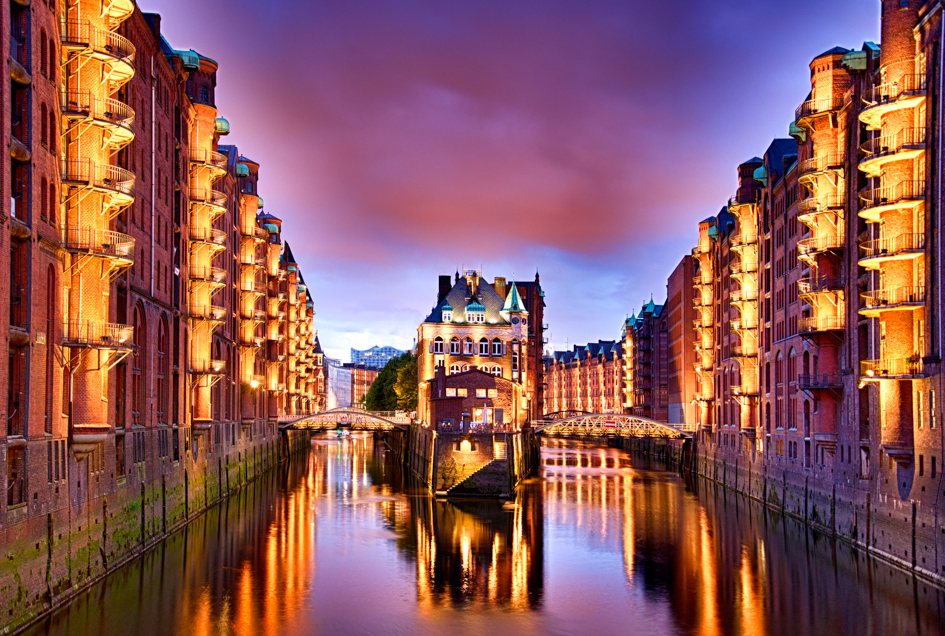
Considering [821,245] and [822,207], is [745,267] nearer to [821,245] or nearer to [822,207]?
[821,245]

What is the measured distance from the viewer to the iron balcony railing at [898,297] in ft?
130

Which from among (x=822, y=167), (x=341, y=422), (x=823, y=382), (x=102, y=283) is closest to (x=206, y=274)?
(x=102, y=283)

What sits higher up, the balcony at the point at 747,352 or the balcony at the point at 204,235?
the balcony at the point at 204,235

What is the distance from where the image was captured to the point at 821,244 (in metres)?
50.2

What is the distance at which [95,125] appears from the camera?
114ft

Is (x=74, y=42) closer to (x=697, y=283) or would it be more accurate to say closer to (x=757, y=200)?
(x=757, y=200)

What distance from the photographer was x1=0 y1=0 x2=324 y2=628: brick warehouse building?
29531mm

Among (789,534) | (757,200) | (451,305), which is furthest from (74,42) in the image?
(451,305)

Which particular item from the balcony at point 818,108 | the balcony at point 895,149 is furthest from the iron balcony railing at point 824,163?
the balcony at point 895,149

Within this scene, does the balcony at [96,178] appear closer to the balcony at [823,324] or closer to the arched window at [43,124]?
the arched window at [43,124]

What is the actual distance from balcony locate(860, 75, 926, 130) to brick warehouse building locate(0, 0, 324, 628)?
30.3 m

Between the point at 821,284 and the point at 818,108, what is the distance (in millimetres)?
9239

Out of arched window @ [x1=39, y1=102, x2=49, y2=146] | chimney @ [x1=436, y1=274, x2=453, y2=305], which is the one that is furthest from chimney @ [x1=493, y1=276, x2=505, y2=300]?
arched window @ [x1=39, y1=102, x2=49, y2=146]

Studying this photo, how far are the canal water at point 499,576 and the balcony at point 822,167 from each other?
18.7 meters
